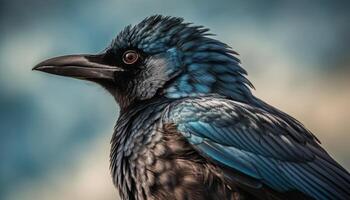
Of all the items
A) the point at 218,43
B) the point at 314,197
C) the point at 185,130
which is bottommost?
the point at 314,197

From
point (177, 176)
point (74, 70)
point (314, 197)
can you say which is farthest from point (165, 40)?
point (314, 197)

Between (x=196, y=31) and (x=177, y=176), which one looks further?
(x=196, y=31)

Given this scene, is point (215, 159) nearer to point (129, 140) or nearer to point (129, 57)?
point (129, 140)

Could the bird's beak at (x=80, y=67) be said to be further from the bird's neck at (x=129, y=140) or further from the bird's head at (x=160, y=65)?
the bird's neck at (x=129, y=140)

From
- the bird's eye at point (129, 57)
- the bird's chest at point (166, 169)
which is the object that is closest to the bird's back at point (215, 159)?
the bird's chest at point (166, 169)

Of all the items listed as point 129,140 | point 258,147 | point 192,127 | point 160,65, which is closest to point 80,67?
point 160,65

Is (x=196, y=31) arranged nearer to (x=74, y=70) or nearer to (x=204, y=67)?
(x=204, y=67)

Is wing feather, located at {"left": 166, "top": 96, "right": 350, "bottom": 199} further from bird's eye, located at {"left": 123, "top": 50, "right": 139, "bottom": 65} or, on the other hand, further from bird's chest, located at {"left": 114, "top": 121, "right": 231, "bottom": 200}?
bird's eye, located at {"left": 123, "top": 50, "right": 139, "bottom": 65}
